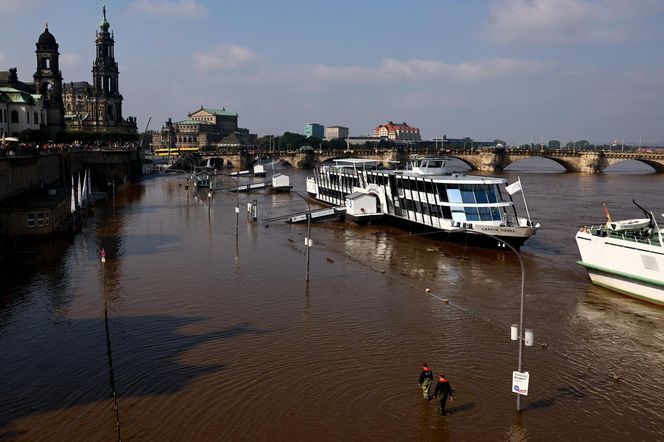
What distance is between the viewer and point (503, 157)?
17450 cm

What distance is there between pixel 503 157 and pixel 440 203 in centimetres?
13121

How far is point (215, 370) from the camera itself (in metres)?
22.6

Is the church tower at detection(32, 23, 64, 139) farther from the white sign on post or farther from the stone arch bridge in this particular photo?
the white sign on post

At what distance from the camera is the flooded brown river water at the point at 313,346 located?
19047 mm

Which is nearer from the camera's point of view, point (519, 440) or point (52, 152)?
point (519, 440)

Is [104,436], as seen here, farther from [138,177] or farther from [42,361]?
[138,177]

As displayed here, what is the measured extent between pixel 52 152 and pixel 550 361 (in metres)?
71.5

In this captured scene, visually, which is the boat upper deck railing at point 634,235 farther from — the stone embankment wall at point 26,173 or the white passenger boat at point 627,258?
the stone embankment wall at point 26,173

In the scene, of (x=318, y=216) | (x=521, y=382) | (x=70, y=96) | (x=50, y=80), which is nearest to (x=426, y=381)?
(x=521, y=382)

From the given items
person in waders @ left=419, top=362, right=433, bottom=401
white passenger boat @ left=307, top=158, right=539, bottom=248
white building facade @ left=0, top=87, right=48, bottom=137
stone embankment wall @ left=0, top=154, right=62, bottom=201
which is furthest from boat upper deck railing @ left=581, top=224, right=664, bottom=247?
white building facade @ left=0, top=87, right=48, bottom=137

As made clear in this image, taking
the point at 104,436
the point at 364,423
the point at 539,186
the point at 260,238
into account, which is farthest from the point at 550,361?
the point at 539,186

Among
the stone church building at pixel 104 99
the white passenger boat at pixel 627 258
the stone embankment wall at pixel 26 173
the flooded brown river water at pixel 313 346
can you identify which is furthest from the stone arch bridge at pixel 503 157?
the white passenger boat at pixel 627 258

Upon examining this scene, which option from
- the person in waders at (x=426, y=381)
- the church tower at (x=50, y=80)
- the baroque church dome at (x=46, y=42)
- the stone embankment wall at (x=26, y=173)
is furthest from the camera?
the baroque church dome at (x=46, y=42)

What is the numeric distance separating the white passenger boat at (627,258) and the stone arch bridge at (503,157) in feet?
447
